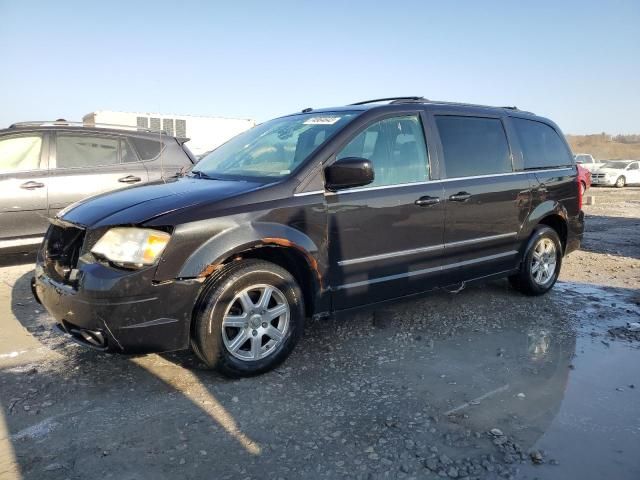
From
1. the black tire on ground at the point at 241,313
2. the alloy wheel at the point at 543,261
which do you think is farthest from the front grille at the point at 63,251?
the alloy wheel at the point at 543,261

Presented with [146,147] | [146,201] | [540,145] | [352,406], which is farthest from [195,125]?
[352,406]

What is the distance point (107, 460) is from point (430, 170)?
307cm

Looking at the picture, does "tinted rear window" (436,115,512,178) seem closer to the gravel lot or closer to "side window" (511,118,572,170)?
"side window" (511,118,572,170)

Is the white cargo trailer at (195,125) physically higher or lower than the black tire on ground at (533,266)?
higher

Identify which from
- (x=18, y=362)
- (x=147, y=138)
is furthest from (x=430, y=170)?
(x=147, y=138)

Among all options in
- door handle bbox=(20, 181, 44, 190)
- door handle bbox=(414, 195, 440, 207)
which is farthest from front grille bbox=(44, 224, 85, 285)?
door handle bbox=(414, 195, 440, 207)

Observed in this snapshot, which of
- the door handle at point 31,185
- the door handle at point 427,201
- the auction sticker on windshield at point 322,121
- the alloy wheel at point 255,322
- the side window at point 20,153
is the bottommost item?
the alloy wheel at point 255,322

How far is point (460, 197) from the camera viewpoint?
4320 mm

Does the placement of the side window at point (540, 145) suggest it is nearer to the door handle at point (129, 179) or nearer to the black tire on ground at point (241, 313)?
the black tire on ground at point (241, 313)

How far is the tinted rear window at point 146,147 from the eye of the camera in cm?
638

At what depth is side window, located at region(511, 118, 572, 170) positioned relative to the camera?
5.12 m

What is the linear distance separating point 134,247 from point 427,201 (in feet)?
7.42

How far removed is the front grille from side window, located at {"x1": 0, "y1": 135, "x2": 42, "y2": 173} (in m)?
2.50

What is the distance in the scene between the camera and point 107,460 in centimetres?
246
